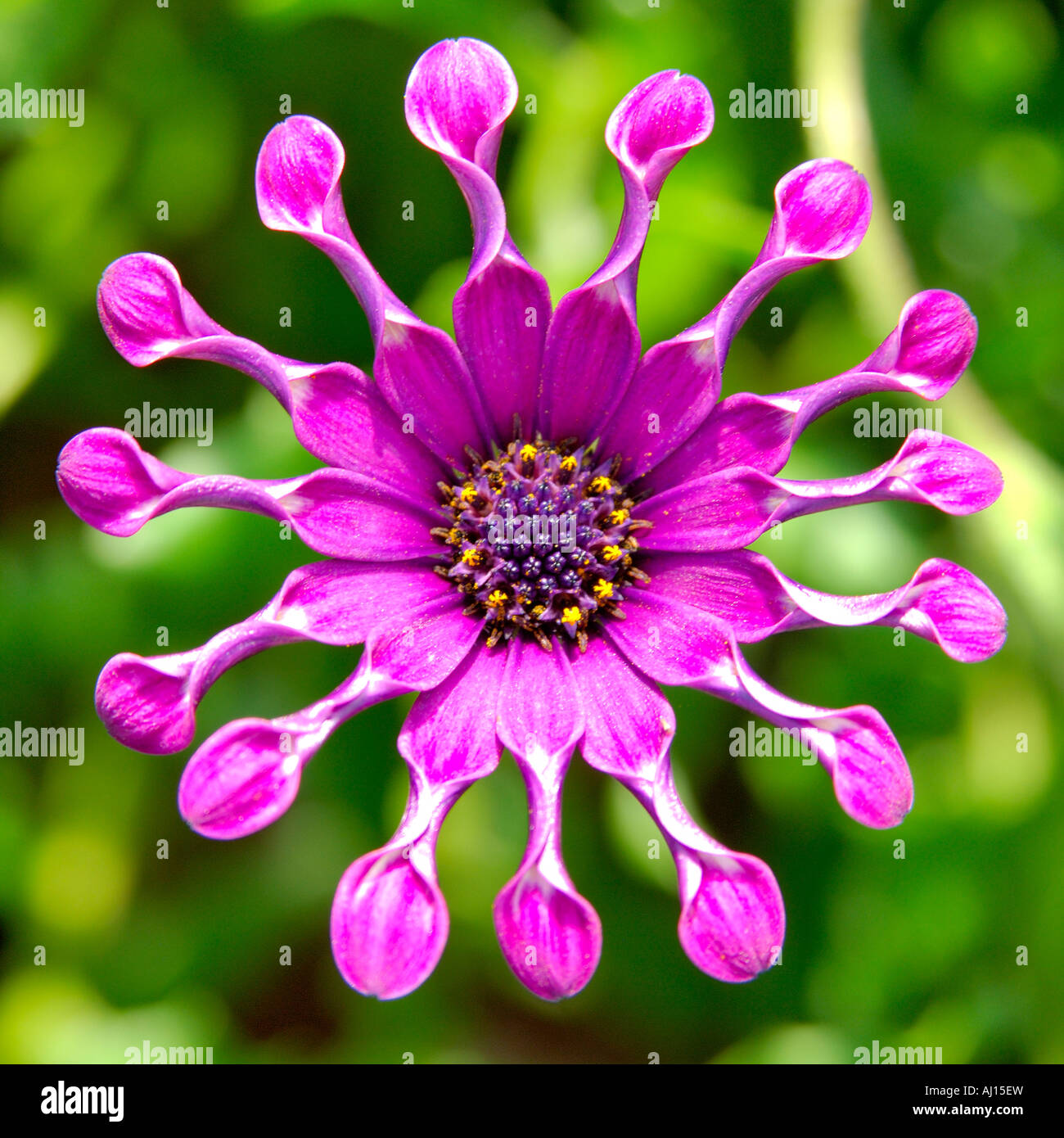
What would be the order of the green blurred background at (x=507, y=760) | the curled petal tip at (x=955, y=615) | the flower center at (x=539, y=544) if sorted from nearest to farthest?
the curled petal tip at (x=955, y=615) < the flower center at (x=539, y=544) < the green blurred background at (x=507, y=760)

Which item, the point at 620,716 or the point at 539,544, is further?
the point at 539,544

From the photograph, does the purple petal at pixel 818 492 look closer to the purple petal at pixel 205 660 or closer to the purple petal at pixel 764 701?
the purple petal at pixel 764 701

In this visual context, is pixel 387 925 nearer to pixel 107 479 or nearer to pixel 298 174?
pixel 107 479

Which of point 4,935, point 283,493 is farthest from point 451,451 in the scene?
point 4,935

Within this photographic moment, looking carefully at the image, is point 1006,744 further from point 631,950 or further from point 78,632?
point 78,632

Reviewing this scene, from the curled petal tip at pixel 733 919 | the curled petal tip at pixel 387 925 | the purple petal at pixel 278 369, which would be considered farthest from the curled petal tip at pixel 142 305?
the curled petal tip at pixel 733 919

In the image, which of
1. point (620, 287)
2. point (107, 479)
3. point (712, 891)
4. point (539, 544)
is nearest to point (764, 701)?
point (712, 891)

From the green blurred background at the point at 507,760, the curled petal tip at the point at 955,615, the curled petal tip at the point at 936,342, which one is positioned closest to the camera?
the curled petal tip at the point at 955,615
